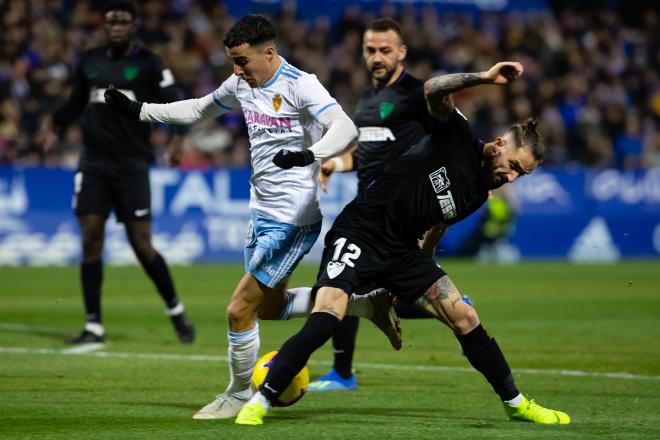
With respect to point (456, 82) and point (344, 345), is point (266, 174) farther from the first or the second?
point (344, 345)

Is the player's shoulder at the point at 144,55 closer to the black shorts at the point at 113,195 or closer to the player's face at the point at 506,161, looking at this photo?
the black shorts at the point at 113,195

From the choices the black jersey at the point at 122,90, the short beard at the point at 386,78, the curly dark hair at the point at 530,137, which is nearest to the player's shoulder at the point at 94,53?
the black jersey at the point at 122,90

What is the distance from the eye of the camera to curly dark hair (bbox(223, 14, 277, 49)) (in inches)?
234

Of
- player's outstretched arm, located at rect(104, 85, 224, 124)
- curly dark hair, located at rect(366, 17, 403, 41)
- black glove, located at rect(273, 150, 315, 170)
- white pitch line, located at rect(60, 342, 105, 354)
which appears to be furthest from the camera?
white pitch line, located at rect(60, 342, 105, 354)

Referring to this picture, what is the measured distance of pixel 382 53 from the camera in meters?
7.64

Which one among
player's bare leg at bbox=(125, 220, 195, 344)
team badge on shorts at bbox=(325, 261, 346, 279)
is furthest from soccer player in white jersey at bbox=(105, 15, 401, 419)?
player's bare leg at bbox=(125, 220, 195, 344)

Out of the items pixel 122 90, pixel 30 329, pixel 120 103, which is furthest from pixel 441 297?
pixel 30 329

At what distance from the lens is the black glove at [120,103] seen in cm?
626

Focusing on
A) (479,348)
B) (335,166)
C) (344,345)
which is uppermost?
(335,166)

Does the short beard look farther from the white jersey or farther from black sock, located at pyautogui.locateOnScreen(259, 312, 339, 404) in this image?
black sock, located at pyautogui.locateOnScreen(259, 312, 339, 404)

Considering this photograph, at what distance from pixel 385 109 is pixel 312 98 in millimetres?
1717

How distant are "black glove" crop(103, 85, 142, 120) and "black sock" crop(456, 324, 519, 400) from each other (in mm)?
2243

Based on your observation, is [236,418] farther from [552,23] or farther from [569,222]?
[552,23]

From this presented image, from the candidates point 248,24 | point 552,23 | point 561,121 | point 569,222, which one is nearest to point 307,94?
point 248,24
